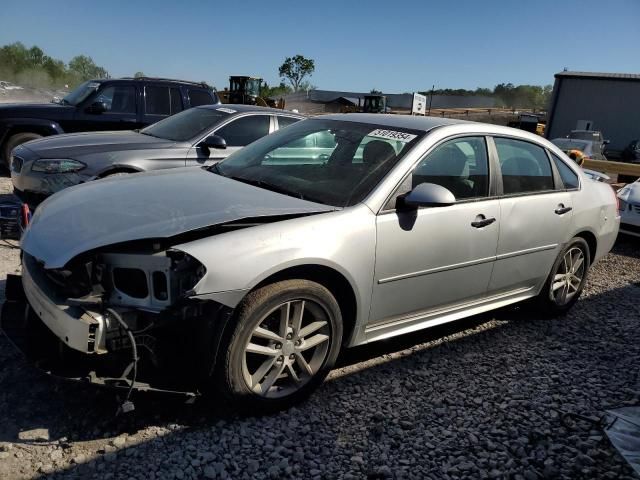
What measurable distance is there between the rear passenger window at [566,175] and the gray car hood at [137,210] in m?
2.51

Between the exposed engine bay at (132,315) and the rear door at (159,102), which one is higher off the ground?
the rear door at (159,102)

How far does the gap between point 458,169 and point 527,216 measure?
75 cm

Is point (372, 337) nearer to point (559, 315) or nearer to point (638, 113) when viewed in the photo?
point (559, 315)

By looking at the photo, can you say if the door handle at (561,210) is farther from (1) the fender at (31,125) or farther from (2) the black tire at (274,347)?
(1) the fender at (31,125)

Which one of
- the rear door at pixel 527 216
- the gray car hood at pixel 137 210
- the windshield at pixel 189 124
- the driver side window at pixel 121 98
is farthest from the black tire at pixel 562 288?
the driver side window at pixel 121 98

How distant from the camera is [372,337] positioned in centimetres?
324

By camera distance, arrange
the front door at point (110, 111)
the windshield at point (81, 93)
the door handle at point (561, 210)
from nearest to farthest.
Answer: the door handle at point (561, 210) < the front door at point (110, 111) < the windshield at point (81, 93)

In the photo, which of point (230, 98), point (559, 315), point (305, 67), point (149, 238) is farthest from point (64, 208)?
point (305, 67)

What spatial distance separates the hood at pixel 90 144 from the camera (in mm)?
5676

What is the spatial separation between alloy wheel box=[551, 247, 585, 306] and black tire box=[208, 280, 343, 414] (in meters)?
2.55

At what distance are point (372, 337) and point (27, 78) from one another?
65.1 m

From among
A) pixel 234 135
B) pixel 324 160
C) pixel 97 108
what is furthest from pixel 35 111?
pixel 324 160

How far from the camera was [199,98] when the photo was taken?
927 centimetres

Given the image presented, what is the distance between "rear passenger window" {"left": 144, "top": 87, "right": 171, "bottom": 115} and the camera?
8872 mm
